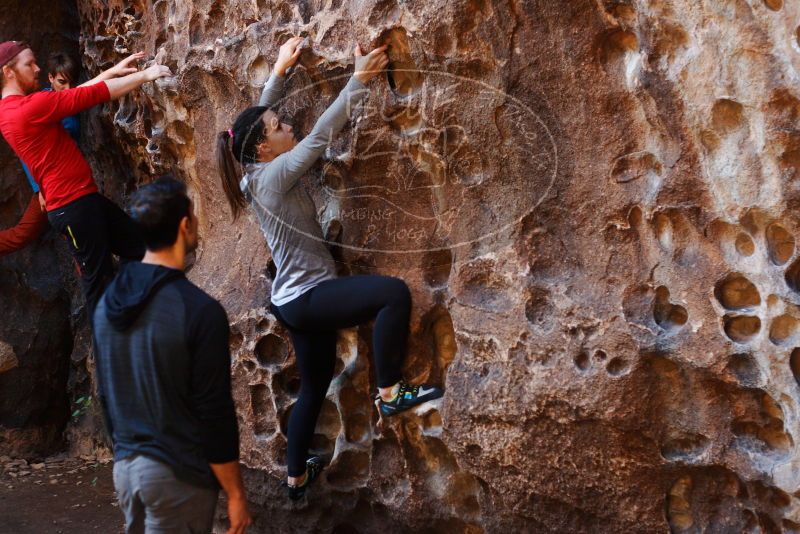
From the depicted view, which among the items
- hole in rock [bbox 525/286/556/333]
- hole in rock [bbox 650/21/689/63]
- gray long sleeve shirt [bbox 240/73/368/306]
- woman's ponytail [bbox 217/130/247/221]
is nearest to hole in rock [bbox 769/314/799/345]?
hole in rock [bbox 525/286/556/333]

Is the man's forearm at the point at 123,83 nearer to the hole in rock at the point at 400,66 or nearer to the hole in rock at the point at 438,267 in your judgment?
the hole in rock at the point at 400,66

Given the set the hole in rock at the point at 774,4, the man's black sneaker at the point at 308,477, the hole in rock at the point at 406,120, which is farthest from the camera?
the man's black sneaker at the point at 308,477

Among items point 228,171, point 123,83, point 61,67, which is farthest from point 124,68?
point 228,171

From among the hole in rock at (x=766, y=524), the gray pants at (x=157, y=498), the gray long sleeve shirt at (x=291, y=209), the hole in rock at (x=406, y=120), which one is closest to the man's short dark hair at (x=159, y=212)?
the gray pants at (x=157, y=498)

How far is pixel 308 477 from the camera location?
3.56 m

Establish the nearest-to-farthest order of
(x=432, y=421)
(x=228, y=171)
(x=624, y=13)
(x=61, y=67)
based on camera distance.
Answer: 1. (x=624, y=13)
2. (x=432, y=421)
3. (x=228, y=171)
4. (x=61, y=67)

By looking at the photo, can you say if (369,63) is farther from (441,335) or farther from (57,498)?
(57,498)

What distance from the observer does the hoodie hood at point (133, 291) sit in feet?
7.42

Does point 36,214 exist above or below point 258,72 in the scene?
below

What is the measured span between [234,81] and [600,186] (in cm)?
165

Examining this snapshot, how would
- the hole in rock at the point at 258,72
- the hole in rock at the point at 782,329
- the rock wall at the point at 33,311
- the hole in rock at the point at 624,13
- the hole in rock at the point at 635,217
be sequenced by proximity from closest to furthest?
the hole in rock at the point at 782,329
the hole in rock at the point at 624,13
the hole in rock at the point at 635,217
the hole in rock at the point at 258,72
the rock wall at the point at 33,311

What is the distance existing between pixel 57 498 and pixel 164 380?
3134 millimetres

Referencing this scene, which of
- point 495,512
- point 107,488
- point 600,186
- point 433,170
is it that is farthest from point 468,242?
point 107,488

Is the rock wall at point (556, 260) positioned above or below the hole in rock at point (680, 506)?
above
